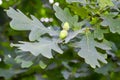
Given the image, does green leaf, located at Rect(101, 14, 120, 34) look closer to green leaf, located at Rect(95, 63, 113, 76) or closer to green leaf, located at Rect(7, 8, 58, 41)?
green leaf, located at Rect(7, 8, 58, 41)

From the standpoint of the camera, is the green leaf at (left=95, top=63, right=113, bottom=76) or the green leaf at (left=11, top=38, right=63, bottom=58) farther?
the green leaf at (left=95, top=63, right=113, bottom=76)

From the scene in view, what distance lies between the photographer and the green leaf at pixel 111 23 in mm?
1089

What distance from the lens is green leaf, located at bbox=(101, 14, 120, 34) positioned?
1.09 metres

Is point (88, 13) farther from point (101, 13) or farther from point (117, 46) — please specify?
point (117, 46)

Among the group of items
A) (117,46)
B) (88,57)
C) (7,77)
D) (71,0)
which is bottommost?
(7,77)

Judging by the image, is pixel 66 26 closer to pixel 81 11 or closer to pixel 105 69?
pixel 81 11

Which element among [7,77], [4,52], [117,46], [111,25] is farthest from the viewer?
[4,52]

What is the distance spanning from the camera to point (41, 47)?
3.20 feet

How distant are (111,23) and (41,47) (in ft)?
0.87

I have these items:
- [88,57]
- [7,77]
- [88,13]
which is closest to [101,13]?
[88,13]

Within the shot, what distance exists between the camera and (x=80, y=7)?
111 cm

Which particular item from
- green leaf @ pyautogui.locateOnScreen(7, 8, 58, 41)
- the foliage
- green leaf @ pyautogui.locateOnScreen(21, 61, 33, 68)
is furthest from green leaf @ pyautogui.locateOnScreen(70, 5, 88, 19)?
green leaf @ pyautogui.locateOnScreen(21, 61, 33, 68)

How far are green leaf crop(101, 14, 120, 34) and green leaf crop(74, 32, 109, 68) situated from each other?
0.22 feet

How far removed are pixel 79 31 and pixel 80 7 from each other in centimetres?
12
